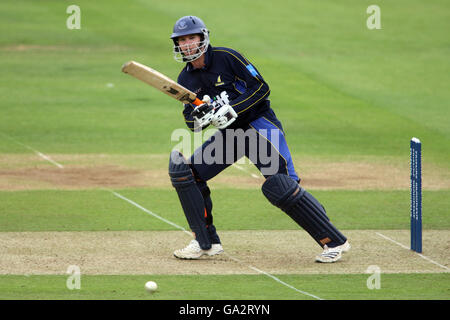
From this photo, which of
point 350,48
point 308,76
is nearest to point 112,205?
point 308,76

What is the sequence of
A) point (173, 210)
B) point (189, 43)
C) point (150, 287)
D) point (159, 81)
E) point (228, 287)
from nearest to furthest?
point (150, 287) < point (228, 287) < point (159, 81) < point (189, 43) < point (173, 210)

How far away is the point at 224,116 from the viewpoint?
717cm

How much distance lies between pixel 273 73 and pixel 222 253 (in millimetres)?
12251

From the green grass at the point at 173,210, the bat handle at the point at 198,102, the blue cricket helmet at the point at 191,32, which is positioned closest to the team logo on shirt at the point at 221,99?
the bat handle at the point at 198,102

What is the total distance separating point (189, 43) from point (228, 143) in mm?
934

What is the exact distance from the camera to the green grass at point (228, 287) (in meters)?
6.22

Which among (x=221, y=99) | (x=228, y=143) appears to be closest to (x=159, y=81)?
(x=221, y=99)

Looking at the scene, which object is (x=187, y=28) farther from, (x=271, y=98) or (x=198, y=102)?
(x=271, y=98)

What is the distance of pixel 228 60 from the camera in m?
7.47

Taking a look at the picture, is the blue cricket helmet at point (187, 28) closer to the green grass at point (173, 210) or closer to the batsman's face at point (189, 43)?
the batsman's face at point (189, 43)

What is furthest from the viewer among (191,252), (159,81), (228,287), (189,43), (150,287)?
(191,252)
